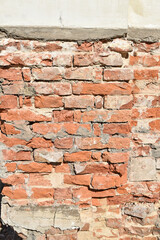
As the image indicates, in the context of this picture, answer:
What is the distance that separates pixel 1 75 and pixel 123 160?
3.29 ft

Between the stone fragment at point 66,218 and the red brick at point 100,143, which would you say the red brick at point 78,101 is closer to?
the red brick at point 100,143

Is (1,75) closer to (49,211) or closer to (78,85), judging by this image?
(78,85)

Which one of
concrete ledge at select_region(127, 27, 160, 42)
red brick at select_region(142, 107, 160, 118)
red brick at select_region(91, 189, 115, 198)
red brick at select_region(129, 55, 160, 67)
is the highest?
concrete ledge at select_region(127, 27, 160, 42)

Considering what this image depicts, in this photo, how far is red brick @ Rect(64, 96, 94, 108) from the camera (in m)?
1.48

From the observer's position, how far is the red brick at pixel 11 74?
56.3 inches

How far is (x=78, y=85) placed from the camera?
4.80 ft

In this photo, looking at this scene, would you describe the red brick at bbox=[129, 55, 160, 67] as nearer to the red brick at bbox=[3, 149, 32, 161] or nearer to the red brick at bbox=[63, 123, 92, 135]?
the red brick at bbox=[63, 123, 92, 135]

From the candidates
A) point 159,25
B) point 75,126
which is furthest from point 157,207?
point 159,25

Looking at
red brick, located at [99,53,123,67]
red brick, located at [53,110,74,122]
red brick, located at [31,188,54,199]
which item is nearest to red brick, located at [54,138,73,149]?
red brick, located at [53,110,74,122]

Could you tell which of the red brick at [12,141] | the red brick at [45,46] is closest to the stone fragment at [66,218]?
the red brick at [12,141]

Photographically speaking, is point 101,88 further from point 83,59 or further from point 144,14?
point 144,14

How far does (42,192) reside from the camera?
1.62 meters

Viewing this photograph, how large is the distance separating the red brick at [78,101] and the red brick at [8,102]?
13.2 inches

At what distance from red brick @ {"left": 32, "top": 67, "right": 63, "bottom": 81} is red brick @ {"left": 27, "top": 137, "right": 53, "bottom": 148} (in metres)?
0.41
